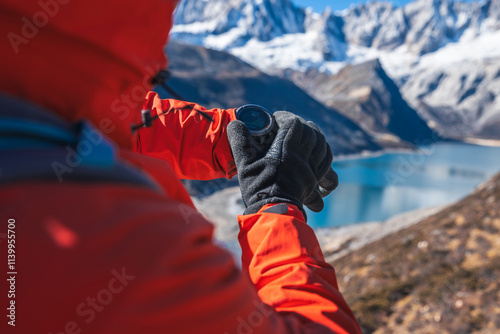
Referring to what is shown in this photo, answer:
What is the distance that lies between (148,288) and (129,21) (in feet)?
1.61

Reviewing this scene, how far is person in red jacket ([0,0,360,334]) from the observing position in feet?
2.10

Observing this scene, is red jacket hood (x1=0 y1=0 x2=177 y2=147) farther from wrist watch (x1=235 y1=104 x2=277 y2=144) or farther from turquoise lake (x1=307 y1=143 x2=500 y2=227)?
turquoise lake (x1=307 y1=143 x2=500 y2=227)

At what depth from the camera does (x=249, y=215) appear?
1.26 meters

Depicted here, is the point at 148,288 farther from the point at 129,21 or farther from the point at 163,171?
the point at 129,21

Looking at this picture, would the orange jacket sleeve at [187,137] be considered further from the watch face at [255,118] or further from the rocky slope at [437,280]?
the rocky slope at [437,280]

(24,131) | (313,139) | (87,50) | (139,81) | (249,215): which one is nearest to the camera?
(24,131)

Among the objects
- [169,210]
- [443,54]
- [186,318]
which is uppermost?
[169,210]

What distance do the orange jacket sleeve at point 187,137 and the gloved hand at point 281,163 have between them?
0.76 feet

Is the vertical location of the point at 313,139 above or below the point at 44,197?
below

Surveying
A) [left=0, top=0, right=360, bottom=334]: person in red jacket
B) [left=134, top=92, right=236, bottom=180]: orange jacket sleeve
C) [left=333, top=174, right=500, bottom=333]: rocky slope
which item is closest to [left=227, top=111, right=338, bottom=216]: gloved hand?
[left=134, top=92, right=236, bottom=180]: orange jacket sleeve

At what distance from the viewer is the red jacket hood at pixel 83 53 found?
67 cm

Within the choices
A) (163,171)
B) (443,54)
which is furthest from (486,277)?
(443,54)

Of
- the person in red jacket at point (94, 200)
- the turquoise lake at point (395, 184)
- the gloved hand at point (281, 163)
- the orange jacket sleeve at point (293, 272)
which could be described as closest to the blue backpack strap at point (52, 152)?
the person in red jacket at point (94, 200)

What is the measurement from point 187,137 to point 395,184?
56809mm
